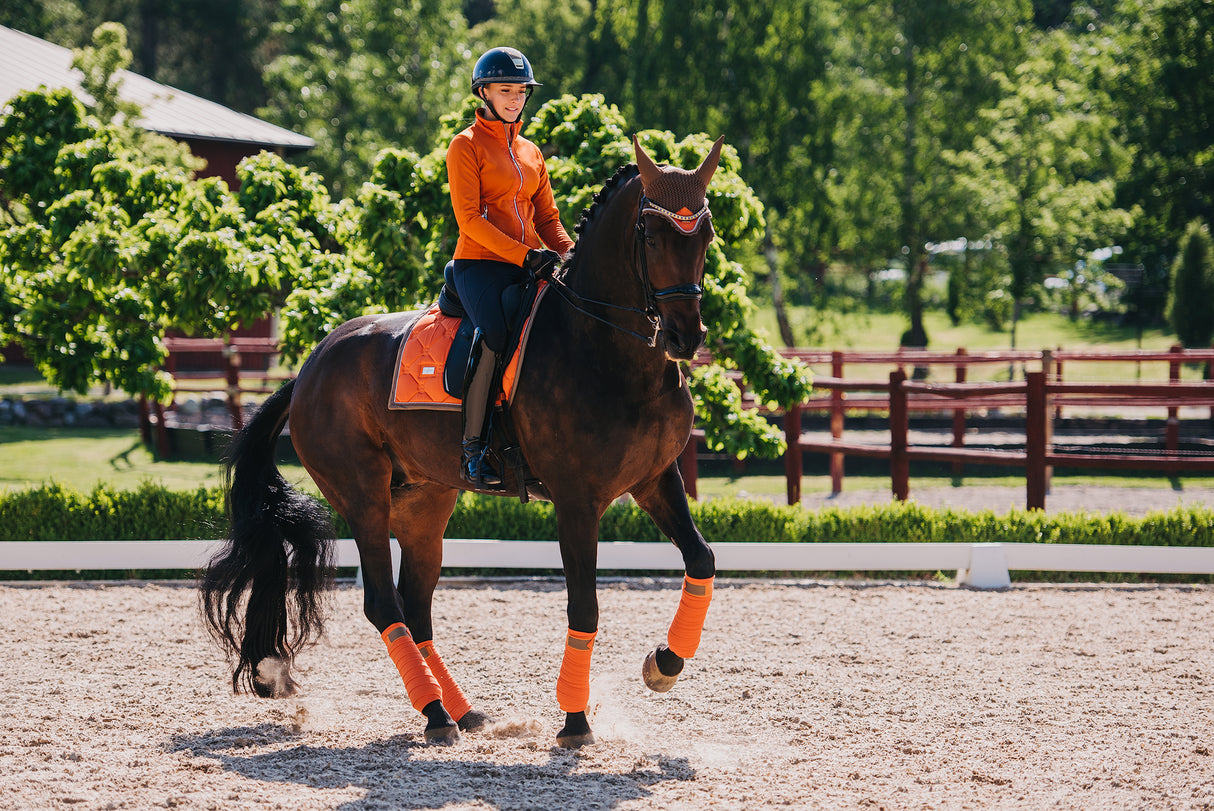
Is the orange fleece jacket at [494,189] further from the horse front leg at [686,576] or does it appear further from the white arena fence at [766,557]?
the white arena fence at [766,557]

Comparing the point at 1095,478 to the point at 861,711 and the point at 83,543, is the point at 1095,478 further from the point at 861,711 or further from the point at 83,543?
the point at 83,543

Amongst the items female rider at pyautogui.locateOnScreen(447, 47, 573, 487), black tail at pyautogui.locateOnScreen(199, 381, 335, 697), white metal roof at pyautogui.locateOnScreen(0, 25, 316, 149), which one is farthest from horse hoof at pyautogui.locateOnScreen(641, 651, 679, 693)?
white metal roof at pyautogui.locateOnScreen(0, 25, 316, 149)

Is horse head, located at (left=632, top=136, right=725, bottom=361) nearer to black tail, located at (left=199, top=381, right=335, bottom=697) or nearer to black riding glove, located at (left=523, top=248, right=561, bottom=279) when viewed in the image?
black riding glove, located at (left=523, top=248, right=561, bottom=279)

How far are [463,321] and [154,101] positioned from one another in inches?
870

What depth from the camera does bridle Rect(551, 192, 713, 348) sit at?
4.07 metres

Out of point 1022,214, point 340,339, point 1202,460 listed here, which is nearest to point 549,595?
→ point 340,339

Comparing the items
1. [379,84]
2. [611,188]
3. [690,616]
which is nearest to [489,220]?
[611,188]

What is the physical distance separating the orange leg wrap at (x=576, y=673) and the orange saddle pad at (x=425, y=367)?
1124 mm

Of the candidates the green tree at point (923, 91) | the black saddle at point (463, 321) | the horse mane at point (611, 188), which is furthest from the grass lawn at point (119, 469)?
the green tree at point (923, 91)

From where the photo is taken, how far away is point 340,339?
18.2 feet

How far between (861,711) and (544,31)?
36510 millimetres

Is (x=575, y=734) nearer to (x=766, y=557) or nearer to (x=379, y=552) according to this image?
(x=379, y=552)

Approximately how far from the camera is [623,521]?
364 inches

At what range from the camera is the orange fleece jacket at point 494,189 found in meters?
4.79
